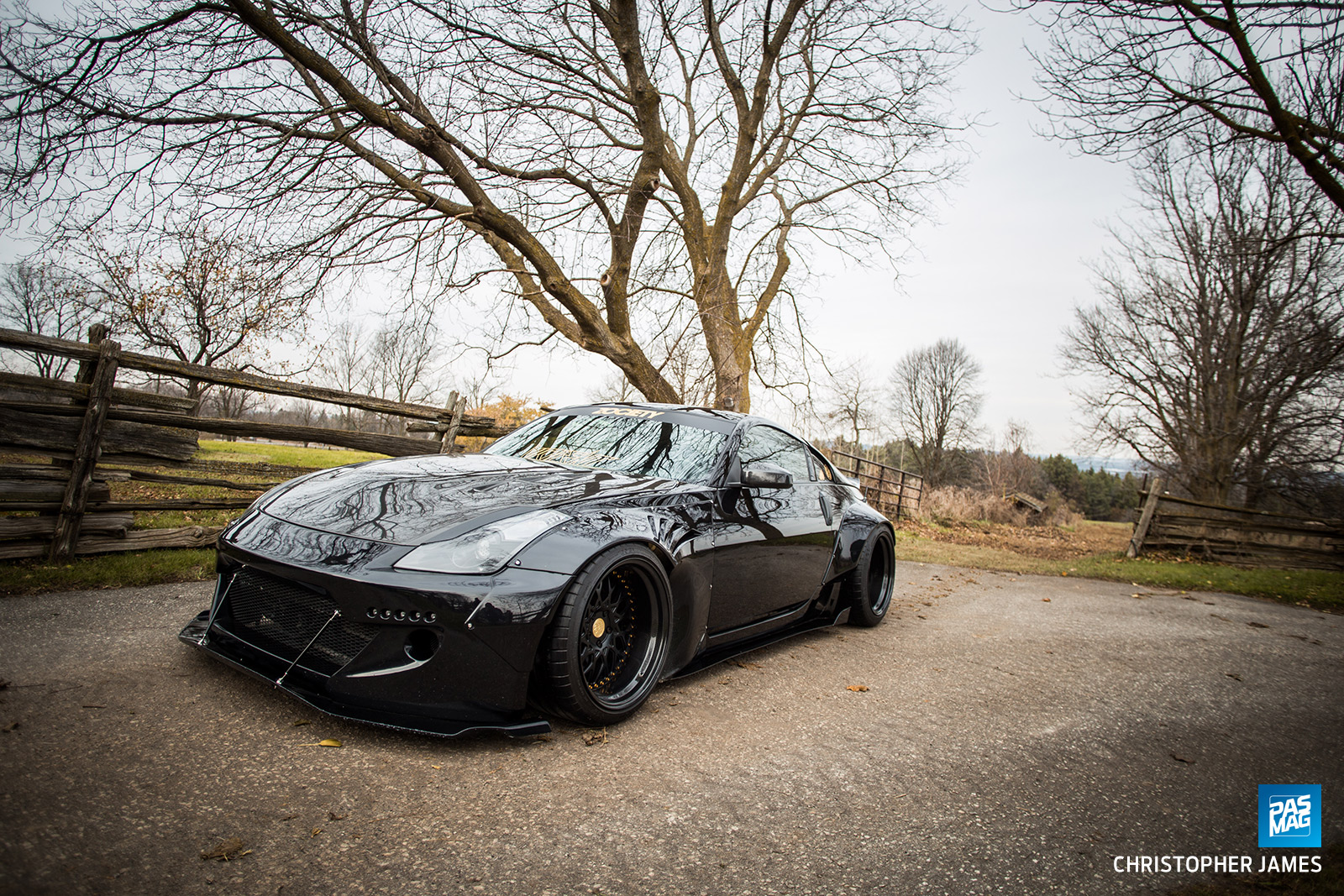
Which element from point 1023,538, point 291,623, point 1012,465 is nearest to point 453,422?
point 291,623

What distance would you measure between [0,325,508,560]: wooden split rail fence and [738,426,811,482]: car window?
441 cm

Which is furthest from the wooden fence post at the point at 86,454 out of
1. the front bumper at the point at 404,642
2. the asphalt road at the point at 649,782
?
the front bumper at the point at 404,642

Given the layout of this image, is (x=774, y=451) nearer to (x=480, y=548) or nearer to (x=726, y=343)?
(x=480, y=548)

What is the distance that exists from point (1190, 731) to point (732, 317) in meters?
9.62

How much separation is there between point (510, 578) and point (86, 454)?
13.9 feet

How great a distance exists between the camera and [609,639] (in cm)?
285

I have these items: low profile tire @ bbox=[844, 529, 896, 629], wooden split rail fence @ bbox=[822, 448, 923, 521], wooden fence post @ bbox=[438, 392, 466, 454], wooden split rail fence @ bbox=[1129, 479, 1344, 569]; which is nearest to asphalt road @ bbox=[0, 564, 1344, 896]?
low profile tire @ bbox=[844, 529, 896, 629]

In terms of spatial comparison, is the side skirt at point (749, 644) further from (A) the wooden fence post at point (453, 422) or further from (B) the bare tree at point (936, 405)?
(B) the bare tree at point (936, 405)

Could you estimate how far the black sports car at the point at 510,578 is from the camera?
2344mm

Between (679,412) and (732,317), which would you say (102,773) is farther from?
(732,317)

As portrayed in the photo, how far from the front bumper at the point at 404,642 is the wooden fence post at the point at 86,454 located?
10.8 ft

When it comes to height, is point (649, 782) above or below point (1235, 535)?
below

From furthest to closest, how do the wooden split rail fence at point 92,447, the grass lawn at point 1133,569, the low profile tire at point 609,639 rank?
the grass lawn at point 1133,569 → the wooden split rail fence at point 92,447 → the low profile tire at point 609,639

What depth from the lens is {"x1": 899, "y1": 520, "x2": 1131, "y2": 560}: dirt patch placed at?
1453 centimetres
